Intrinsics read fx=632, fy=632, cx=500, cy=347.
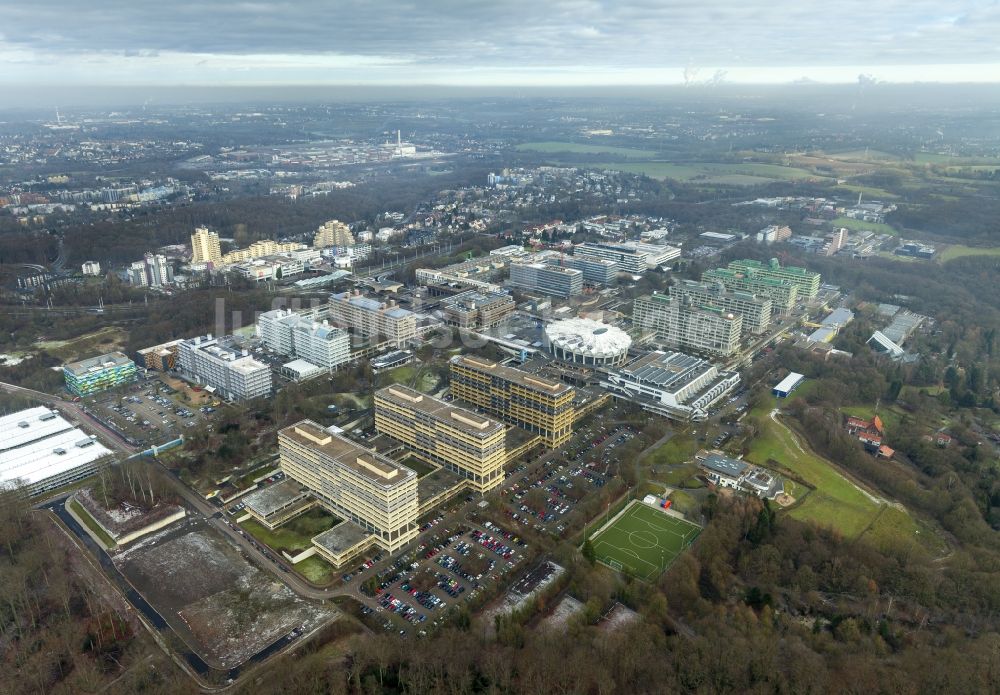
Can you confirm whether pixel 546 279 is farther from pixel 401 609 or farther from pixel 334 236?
pixel 401 609

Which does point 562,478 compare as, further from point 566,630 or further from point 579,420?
point 566,630

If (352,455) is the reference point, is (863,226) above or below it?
above

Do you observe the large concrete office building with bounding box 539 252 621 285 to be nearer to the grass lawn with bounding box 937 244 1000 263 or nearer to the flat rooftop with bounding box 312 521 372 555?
the grass lawn with bounding box 937 244 1000 263

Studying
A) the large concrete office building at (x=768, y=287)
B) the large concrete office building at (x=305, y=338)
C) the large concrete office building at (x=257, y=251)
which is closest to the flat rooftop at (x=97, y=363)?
the large concrete office building at (x=305, y=338)

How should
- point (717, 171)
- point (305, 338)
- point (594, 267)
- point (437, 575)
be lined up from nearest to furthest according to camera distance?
point (437, 575)
point (305, 338)
point (594, 267)
point (717, 171)

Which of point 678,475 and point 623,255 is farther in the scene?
point 623,255

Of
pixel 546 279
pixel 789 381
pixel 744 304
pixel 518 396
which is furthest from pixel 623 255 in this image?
pixel 518 396

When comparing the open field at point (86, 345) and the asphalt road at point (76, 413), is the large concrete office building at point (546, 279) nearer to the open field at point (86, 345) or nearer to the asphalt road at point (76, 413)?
the open field at point (86, 345)
